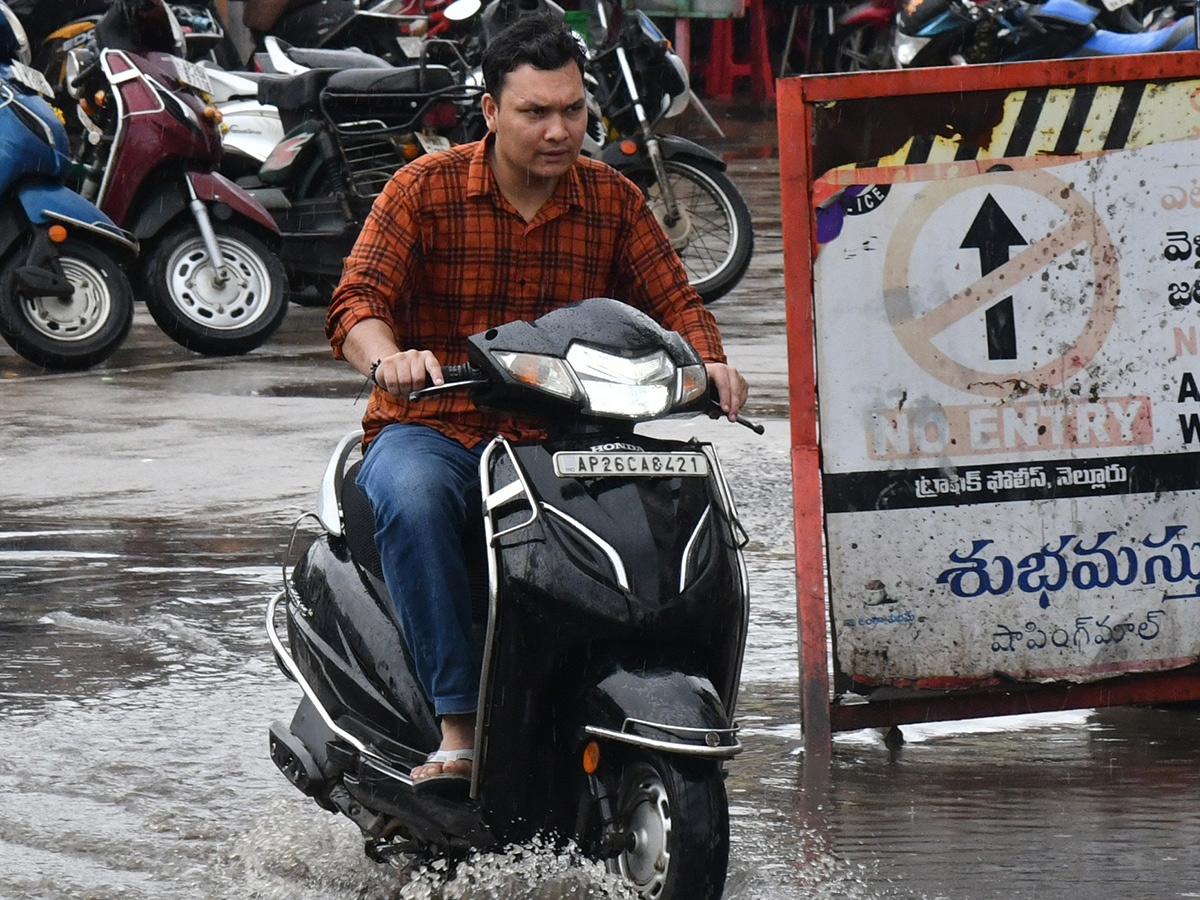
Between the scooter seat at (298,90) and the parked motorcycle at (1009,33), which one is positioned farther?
the parked motorcycle at (1009,33)

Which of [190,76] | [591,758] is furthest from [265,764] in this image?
[190,76]

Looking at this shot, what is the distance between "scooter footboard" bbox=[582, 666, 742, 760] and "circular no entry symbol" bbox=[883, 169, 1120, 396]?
1.38 m

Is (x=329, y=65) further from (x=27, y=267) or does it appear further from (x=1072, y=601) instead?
(x=1072, y=601)

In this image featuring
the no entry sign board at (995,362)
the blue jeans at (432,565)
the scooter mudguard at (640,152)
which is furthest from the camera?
the scooter mudguard at (640,152)

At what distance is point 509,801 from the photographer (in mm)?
3424

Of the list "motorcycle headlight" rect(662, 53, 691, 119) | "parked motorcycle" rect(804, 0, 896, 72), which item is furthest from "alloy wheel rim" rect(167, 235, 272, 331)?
"parked motorcycle" rect(804, 0, 896, 72)

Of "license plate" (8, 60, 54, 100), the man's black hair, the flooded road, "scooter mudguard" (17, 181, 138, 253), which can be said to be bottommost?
the flooded road

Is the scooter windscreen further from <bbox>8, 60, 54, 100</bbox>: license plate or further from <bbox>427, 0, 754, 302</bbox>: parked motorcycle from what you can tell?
<bbox>427, 0, 754, 302</bbox>: parked motorcycle

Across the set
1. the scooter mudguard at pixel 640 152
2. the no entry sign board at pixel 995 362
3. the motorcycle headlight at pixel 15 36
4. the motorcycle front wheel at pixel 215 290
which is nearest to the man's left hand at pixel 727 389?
the no entry sign board at pixel 995 362

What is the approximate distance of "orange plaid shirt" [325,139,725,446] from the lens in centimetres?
377

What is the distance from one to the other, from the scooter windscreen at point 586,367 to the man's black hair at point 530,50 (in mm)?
586

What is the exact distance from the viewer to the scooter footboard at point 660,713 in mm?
3158

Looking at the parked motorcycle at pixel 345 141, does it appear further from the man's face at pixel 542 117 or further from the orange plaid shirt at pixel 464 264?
the man's face at pixel 542 117

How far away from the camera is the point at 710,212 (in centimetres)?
1135
